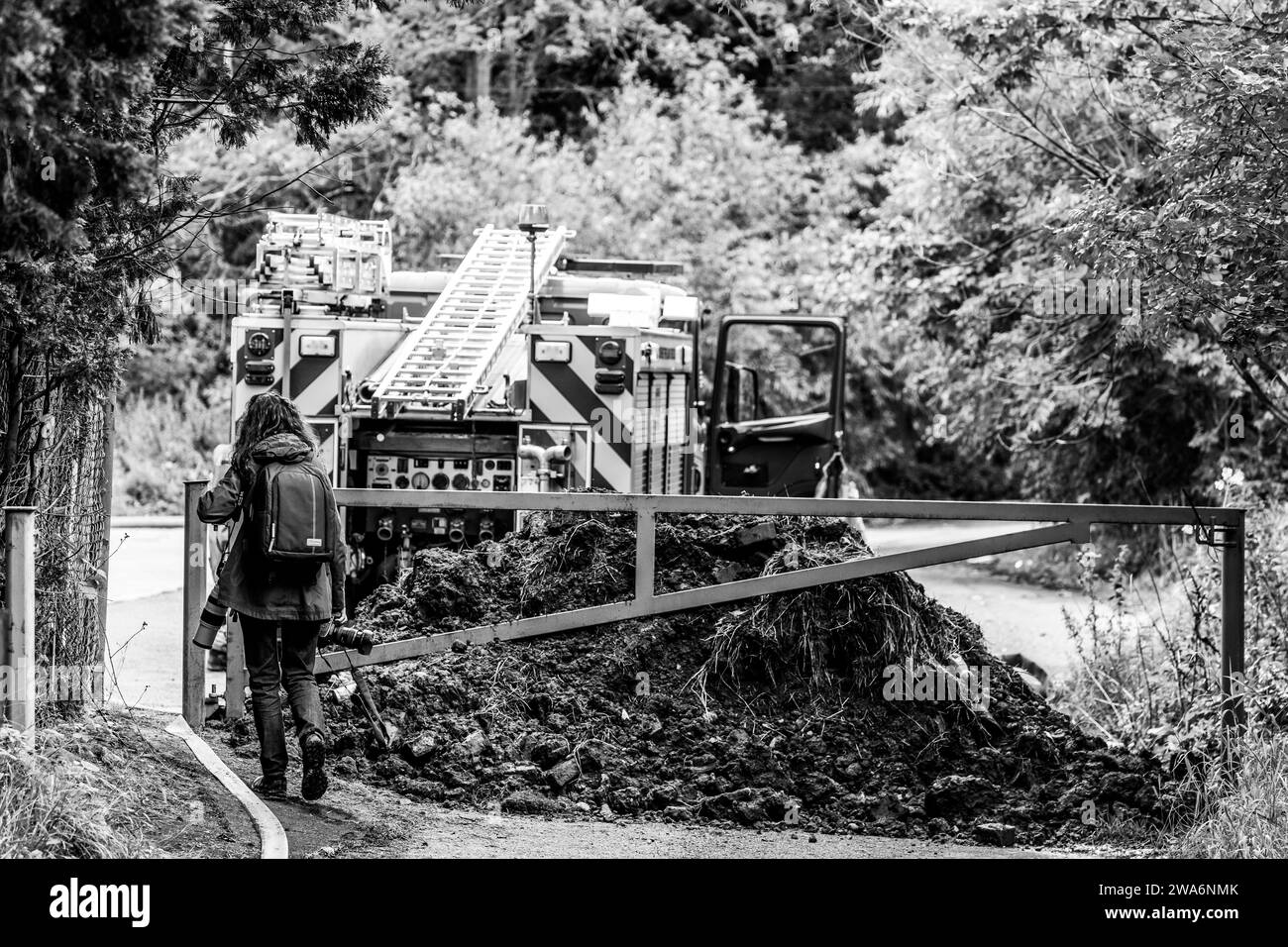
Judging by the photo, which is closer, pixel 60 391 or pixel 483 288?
pixel 60 391

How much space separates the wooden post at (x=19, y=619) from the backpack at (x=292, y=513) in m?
1.21

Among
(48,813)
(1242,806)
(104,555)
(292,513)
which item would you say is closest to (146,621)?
(104,555)

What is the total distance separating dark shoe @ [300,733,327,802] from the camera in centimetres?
660

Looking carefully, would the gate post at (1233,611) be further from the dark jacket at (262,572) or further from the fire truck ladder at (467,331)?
the fire truck ladder at (467,331)

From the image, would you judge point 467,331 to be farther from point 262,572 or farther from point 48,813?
point 48,813

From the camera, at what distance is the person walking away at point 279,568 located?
6.64m

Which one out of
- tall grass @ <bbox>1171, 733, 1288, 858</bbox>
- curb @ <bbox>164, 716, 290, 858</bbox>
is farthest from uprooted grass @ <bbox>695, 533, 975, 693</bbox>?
curb @ <bbox>164, 716, 290, 858</bbox>

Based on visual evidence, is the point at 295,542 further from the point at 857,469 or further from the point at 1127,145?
the point at 857,469

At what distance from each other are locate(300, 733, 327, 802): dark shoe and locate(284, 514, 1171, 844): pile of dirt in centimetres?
46

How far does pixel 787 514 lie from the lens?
7.52m

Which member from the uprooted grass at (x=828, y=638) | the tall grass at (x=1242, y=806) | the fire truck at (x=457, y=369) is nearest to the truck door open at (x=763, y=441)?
the fire truck at (x=457, y=369)
